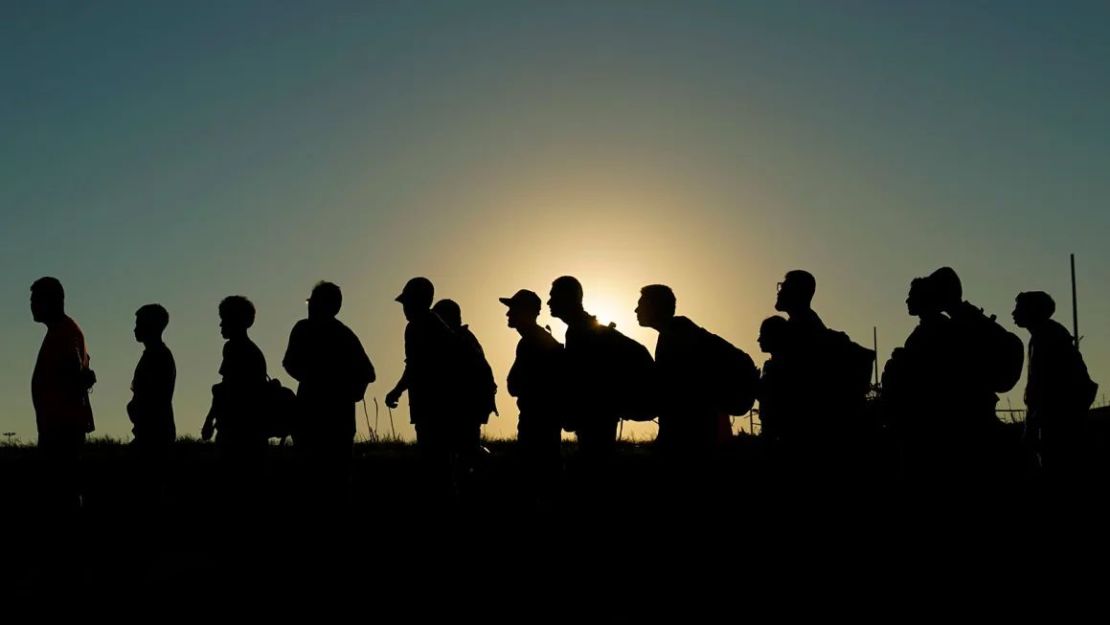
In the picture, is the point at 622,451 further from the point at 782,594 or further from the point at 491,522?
the point at 782,594

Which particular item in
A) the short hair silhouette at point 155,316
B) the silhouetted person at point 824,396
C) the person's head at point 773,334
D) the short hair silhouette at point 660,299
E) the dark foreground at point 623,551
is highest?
the short hair silhouette at point 155,316

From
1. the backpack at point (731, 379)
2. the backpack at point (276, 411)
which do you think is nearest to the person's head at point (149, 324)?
the backpack at point (276, 411)

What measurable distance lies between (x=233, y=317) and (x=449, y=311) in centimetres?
192

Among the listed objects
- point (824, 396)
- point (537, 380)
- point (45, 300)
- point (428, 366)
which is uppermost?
point (45, 300)

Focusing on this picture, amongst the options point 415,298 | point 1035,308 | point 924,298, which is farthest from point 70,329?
point 1035,308

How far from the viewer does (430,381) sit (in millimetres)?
10492

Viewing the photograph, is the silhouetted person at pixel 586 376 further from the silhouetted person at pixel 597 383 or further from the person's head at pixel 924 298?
the person's head at pixel 924 298

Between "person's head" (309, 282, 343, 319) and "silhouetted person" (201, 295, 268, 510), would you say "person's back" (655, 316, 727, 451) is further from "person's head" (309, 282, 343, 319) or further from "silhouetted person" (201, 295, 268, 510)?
"silhouetted person" (201, 295, 268, 510)

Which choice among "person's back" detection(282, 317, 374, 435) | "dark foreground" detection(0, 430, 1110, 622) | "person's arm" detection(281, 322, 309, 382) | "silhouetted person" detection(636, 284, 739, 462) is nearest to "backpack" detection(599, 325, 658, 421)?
"silhouetted person" detection(636, 284, 739, 462)

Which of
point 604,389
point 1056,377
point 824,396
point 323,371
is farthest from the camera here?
point 1056,377

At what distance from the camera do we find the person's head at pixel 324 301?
10.4 meters

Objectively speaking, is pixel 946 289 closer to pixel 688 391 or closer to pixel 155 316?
pixel 688 391

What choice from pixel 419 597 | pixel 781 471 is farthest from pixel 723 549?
pixel 419 597

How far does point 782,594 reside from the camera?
744cm
